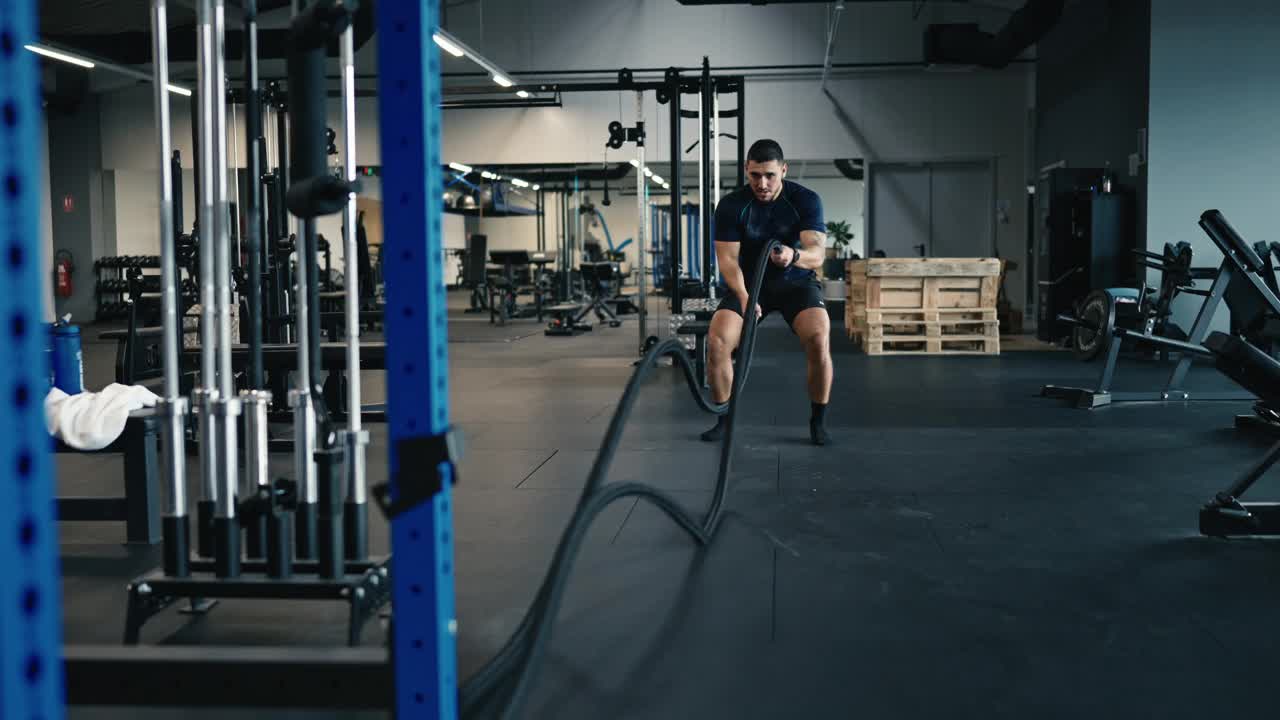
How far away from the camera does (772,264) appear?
15.8ft

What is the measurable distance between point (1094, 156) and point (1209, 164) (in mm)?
1821

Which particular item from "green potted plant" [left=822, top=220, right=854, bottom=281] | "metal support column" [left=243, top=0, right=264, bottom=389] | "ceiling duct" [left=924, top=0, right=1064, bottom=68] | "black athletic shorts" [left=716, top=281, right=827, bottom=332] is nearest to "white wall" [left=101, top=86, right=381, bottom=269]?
"green potted plant" [left=822, top=220, right=854, bottom=281]

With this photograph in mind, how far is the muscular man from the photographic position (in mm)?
4793

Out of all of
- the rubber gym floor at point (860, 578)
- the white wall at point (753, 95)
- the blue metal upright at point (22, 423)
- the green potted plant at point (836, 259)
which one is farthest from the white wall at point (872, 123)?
the blue metal upright at point (22, 423)

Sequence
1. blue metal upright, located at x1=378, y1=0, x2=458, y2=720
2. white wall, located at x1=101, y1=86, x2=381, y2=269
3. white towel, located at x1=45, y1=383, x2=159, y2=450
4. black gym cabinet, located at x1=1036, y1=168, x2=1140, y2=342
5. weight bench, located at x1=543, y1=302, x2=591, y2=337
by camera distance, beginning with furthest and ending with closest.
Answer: white wall, located at x1=101, y1=86, x2=381, y2=269 < weight bench, located at x1=543, y1=302, x2=591, y2=337 < black gym cabinet, located at x1=1036, y1=168, x2=1140, y2=342 < white towel, located at x1=45, y1=383, x2=159, y2=450 < blue metal upright, located at x1=378, y1=0, x2=458, y2=720

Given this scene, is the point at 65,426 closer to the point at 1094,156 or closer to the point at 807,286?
the point at 807,286

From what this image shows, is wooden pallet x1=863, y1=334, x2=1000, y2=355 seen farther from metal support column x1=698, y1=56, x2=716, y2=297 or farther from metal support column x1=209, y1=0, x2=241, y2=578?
metal support column x1=209, y1=0, x2=241, y2=578

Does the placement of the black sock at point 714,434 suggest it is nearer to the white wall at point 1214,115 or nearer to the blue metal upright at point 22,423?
the blue metal upright at point 22,423

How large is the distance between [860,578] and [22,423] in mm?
2257

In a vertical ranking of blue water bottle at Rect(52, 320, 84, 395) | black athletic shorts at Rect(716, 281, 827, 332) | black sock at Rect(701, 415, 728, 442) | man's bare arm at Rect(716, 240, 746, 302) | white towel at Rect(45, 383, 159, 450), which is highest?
man's bare arm at Rect(716, 240, 746, 302)

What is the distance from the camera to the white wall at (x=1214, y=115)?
9250mm

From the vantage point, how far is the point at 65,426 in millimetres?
3010

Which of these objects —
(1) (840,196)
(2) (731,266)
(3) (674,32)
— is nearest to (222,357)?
(2) (731,266)

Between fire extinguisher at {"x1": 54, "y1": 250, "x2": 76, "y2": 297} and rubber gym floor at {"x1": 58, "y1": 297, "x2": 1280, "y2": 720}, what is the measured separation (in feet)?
43.0
